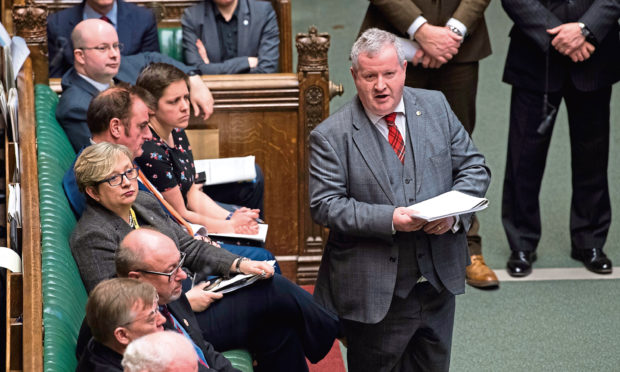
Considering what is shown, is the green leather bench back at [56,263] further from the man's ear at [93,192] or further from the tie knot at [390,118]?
the tie knot at [390,118]

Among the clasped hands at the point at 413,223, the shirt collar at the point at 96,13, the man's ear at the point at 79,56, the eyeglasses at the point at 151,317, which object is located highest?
the shirt collar at the point at 96,13

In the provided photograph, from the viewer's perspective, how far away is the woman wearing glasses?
2.86 meters

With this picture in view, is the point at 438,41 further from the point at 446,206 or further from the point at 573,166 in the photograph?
the point at 446,206

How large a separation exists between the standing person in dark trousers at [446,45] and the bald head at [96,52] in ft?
4.09

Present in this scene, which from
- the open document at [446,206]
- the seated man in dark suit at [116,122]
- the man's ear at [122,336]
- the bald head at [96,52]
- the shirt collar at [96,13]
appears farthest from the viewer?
the shirt collar at [96,13]

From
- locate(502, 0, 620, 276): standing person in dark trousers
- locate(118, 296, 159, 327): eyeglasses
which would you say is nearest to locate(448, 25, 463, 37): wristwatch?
locate(502, 0, 620, 276): standing person in dark trousers

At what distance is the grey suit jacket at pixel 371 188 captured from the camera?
111 inches

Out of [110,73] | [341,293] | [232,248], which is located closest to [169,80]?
[110,73]

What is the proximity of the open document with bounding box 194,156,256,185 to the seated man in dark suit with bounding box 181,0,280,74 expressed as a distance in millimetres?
Answer: 1014

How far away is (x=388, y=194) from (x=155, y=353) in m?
1.08

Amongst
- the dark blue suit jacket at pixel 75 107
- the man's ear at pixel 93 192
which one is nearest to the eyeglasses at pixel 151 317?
the man's ear at pixel 93 192

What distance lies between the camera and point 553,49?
4328 mm

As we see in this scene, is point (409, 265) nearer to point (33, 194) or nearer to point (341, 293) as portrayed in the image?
point (341, 293)

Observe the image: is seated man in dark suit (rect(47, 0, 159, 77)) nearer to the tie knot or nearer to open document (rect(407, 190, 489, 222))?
the tie knot
